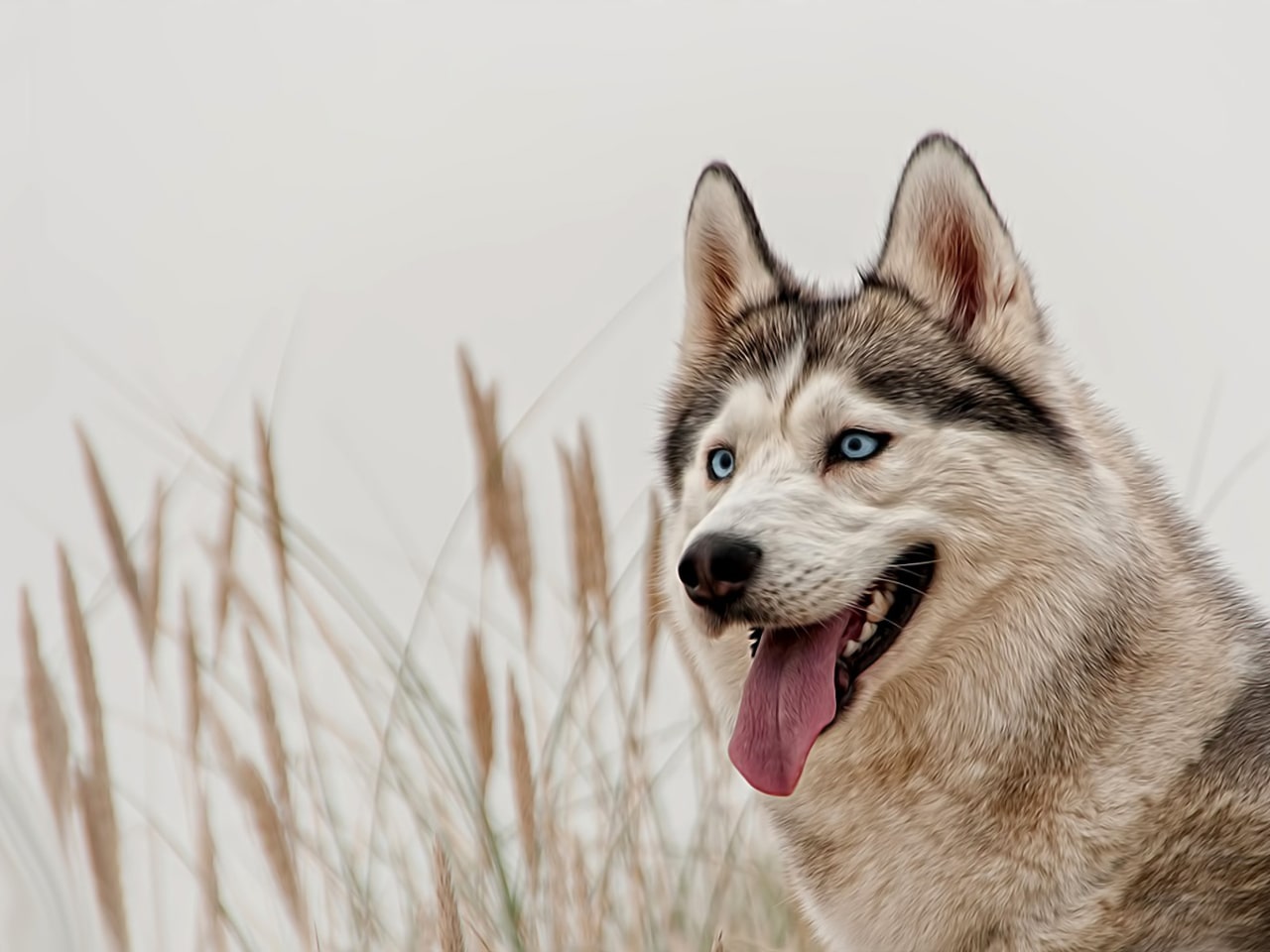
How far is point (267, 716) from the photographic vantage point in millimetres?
2316

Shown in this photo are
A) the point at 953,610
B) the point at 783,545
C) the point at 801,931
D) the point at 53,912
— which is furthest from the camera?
the point at 801,931

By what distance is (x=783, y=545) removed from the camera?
218 centimetres

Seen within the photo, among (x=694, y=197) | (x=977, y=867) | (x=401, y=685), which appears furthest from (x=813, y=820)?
(x=694, y=197)

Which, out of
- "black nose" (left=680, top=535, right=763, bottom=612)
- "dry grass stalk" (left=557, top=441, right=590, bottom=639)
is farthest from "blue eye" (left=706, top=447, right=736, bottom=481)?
"black nose" (left=680, top=535, right=763, bottom=612)

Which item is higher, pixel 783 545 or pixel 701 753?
pixel 783 545

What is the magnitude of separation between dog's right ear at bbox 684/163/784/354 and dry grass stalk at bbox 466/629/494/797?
2.92 ft

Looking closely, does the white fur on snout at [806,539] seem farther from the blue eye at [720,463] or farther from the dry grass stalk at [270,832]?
the dry grass stalk at [270,832]

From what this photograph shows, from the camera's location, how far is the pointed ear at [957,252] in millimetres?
2416

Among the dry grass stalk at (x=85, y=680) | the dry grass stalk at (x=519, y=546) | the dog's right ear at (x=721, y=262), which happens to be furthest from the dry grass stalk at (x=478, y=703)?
the dog's right ear at (x=721, y=262)

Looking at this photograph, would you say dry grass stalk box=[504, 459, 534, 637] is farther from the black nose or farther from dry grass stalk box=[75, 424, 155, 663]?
dry grass stalk box=[75, 424, 155, 663]

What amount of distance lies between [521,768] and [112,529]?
29.0 inches

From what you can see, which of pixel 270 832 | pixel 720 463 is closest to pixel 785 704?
pixel 720 463

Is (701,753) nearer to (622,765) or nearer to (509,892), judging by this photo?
(622,765)

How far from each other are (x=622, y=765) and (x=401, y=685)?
0.49m
